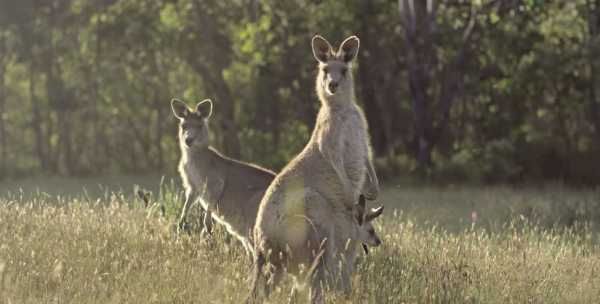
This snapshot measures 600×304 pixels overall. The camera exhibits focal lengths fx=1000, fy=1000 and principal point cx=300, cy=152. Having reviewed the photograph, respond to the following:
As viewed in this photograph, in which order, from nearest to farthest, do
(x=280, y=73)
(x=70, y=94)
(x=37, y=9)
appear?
(x=280, y=73) → (x=37, y=9) → (x=70, y=94)

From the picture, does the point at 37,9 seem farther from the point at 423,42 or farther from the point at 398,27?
the point at 423,42

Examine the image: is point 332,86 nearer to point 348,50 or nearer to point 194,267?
point 348,50

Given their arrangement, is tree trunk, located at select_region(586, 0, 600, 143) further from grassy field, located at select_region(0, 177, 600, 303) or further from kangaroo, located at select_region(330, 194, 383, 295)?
kangaroo, located at select_region(330, 194, 383, 295)

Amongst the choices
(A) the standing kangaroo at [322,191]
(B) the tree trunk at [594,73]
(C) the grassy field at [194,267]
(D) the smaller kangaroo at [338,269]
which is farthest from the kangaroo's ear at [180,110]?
(B) the tree trunk at [594,73]

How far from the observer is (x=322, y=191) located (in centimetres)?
737

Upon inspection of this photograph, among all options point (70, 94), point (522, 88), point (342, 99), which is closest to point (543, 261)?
point (342, 99)

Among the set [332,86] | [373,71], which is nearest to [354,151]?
[332,86]

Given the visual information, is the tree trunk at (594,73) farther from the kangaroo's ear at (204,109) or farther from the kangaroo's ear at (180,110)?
the kangaroo's ear at (180,110)

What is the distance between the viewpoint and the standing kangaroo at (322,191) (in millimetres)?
6938

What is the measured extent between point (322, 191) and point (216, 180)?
11.0 ft

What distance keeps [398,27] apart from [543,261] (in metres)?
18.5

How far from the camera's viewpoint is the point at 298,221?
22.9 ft

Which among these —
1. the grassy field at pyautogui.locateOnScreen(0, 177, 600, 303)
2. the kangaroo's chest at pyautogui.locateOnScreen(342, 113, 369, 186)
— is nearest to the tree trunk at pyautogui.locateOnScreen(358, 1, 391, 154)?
the grassy field at pyautogui.locateOnScreen(0, 177, 600, 303)

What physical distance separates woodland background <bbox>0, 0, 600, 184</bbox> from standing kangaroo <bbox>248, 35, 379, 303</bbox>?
12.0 metres
